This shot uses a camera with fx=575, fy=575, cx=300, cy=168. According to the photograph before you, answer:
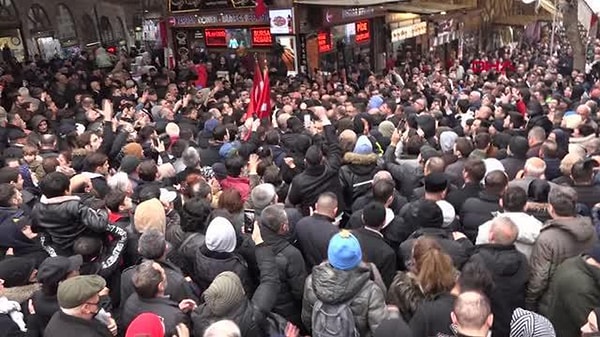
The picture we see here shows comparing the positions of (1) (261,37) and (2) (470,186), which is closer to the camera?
(2) (470,186)

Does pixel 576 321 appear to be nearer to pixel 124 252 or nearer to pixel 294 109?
pixel 124 252

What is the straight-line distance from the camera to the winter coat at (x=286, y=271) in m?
4.04

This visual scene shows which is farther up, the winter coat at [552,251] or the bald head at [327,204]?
the bald head at [327,204]

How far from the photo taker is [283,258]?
403 cm

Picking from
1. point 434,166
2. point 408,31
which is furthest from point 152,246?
point 408,31

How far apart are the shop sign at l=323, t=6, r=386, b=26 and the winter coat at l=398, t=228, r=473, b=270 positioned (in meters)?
12.4

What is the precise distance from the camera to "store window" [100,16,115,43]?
24.1m

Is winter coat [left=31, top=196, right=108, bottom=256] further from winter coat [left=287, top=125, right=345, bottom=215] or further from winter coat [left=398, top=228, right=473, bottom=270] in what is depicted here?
winter coat [left=398, top=228, right=473, bottom=270]

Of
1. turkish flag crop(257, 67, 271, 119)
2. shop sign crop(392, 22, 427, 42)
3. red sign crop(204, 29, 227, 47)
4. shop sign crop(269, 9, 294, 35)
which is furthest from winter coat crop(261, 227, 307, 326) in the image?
shop sign crop(392, 22, 427, 42)

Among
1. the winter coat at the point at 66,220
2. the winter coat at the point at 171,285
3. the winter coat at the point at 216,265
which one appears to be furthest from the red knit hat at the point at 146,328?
the winter coat at the point at 66,220

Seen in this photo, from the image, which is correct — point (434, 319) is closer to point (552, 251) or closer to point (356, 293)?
point (356, 293)

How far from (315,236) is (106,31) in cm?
2263

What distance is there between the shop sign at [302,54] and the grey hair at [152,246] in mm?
12144

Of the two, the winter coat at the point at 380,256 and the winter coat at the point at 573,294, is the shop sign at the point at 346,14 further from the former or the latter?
the winter coat at the point at 573,294
